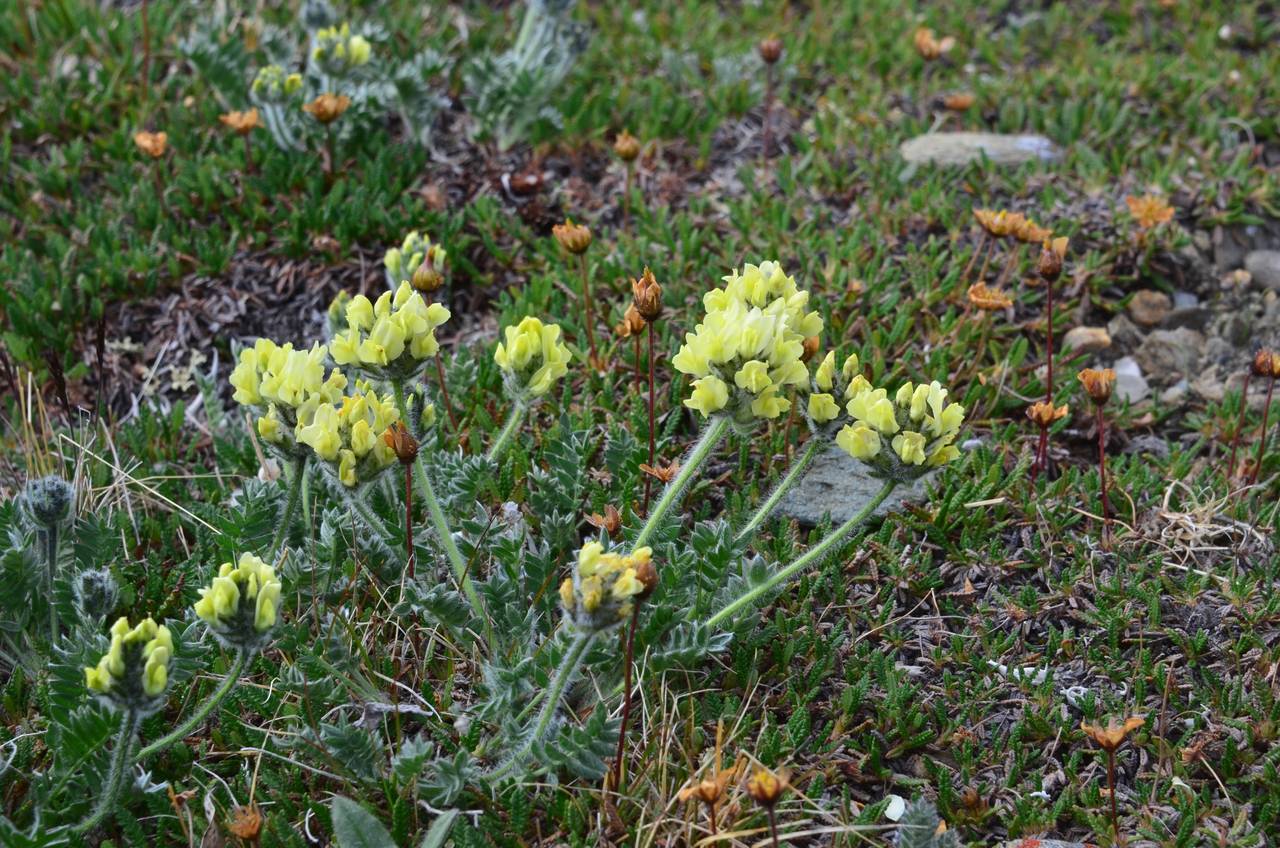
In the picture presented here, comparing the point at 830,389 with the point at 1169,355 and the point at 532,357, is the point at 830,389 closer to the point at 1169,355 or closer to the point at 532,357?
the point at 532,357

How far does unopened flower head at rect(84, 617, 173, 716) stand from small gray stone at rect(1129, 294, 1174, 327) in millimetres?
3387

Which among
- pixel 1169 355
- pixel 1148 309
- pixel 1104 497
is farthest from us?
pixel 1148 309

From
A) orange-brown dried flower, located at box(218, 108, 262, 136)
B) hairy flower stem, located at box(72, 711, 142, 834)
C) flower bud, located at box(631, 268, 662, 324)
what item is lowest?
hairy flower stem, located at box(72, 711, 142, 834)

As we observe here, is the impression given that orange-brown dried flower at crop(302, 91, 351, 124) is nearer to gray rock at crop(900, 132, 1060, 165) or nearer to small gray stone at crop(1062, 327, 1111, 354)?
gray rock at crop(900, 132, 1060, 165)

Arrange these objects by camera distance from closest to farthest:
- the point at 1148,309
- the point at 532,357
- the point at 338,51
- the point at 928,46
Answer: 1. the point at 532,357
2. the point at 1148,309
3. the point at 338,51
4. the point at 928,46

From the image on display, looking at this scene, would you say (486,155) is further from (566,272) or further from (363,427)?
(363,427)

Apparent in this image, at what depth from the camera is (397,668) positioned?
2.81 meters

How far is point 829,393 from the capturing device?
8.50 feet

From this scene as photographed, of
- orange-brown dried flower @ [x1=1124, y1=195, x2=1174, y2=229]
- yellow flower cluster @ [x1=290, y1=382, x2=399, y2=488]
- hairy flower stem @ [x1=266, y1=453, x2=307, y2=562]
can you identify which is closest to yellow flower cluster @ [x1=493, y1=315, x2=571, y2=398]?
yellow flower cluster @ [x1=290, y1=382, x2=399, y2=488]

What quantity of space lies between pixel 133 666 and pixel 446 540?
708mm

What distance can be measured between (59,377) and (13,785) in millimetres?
1147

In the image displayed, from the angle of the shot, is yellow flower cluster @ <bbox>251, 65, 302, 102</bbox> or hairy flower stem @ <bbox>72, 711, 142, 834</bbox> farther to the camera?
yellow flower cluster @ <bbox>251, 65, 302, 102</bbox>

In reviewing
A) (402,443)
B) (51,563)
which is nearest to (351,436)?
(402,443)

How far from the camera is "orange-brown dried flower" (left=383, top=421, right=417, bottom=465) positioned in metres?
2.39
